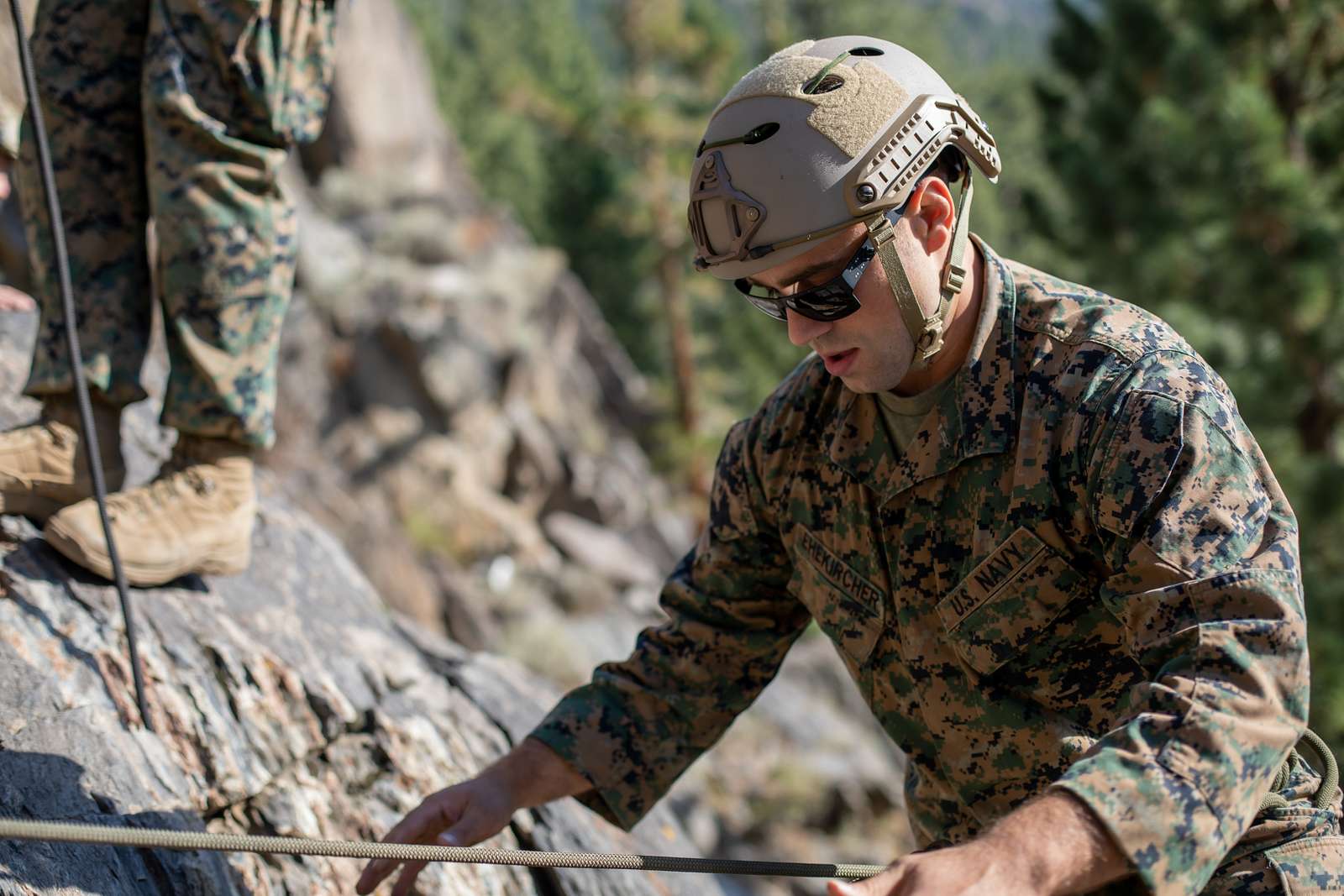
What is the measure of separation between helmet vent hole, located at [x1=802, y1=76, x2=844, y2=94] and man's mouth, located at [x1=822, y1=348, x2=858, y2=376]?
54 centimetres

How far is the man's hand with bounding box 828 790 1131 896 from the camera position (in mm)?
1771

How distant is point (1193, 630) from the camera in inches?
76.0

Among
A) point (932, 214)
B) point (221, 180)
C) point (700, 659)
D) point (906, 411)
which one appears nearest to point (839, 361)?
point (906, 411)

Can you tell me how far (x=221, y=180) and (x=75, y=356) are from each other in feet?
1.90

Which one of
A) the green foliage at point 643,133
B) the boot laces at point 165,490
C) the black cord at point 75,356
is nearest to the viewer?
the black cord at point 75,356

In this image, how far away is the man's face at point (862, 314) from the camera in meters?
2.39

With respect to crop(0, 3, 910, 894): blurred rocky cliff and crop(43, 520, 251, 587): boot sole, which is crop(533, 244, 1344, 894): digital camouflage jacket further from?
crop(43, 520, 251, 587): boot sole

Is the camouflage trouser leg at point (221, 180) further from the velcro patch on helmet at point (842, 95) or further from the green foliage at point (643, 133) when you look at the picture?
the green foliage at point (643, 133)

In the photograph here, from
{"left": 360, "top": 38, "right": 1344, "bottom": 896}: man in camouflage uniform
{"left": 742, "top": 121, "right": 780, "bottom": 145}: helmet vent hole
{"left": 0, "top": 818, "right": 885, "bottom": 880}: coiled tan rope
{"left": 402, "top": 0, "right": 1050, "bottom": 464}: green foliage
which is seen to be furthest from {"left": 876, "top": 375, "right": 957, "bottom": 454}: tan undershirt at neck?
{"left": 402, "top": 0, "right": 1050, "bottom": 464}: green foliage

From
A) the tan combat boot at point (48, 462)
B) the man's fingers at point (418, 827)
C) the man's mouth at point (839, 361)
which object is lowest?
the man's fingers at point (418, 827)

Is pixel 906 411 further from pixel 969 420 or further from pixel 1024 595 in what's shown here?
pixel 1024 595

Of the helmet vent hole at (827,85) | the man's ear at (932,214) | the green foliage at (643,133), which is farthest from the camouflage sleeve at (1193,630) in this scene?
the green foliage at (643,133)

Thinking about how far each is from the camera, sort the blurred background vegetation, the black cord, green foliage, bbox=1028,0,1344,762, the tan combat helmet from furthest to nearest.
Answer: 1. the blurred background vegetation
2. green foliage, bbox=1028,0,1344,762
3. the black cord
4. the tan combat helmet

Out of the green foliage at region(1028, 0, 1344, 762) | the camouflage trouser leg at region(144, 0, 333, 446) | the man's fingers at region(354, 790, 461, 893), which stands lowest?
the green foliage at region(1028, 0, 1344, 762)
